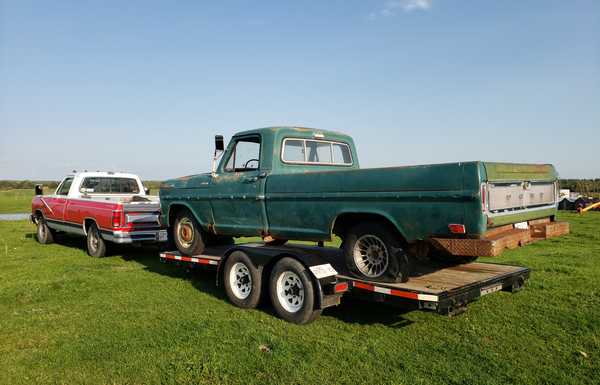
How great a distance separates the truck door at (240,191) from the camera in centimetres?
689

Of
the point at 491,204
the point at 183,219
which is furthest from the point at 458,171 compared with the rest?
the point at 183,219

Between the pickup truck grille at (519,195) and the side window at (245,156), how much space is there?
3.44 m

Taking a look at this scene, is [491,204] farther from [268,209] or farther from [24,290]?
[24,290]

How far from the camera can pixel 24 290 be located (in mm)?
7859

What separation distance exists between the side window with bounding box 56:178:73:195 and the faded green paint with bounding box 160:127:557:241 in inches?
219

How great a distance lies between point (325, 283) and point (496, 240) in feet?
6.70

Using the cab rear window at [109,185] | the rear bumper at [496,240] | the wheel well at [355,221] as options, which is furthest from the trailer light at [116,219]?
the rear bumper at [496,240]

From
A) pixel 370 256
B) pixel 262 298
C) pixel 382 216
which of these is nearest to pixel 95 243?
pixel 262 298

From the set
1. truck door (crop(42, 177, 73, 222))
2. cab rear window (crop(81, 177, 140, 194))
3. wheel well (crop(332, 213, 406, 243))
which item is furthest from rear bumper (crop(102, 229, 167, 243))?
wheel well (crop(332, 213, 406, 243))

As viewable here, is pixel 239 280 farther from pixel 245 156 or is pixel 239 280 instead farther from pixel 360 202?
pixel 360 202

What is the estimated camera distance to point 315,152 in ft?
24.9

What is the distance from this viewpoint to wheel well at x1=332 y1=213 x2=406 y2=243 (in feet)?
17.9

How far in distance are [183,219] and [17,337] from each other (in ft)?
11.1

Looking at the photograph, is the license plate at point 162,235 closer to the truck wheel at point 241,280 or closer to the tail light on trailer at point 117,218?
the tail light on trailer at point 117,218
